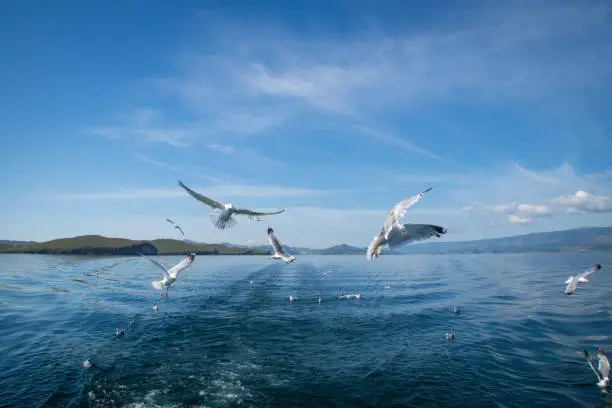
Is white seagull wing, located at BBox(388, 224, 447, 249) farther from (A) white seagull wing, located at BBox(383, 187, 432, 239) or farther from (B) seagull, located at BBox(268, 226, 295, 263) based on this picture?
(B) seagull, located at BBox(268, 226, 295, 263)

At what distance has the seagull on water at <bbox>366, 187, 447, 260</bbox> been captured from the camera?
11391mm

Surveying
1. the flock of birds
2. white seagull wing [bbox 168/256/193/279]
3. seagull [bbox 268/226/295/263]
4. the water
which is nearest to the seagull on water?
the flock of birds

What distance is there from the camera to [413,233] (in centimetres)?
1174

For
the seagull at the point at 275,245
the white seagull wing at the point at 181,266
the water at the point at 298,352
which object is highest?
the seagull at the point at 275,245

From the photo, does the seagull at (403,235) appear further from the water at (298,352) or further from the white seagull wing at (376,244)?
the water at (298,352)

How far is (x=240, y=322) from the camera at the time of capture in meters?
28.5

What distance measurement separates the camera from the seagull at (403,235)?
11388 millimetres

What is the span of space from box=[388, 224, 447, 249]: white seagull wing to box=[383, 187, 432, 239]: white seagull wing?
0.79 ft

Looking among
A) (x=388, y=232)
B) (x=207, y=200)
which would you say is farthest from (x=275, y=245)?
(x=388, y=232)

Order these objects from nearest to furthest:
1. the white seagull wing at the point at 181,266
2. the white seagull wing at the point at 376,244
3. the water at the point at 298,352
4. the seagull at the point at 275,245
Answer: the white seagull wing at the point at 376,244, the water at the point at 298,352, the seagull at the point at 275,245, the white seagull wing at the point at 181,266

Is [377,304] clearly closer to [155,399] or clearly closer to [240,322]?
[240,322]

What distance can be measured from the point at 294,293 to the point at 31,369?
3072cm

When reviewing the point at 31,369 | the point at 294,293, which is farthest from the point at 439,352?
the point at 294,293

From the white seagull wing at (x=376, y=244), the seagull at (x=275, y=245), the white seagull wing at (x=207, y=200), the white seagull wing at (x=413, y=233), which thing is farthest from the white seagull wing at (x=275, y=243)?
the white seagull wing at (x=413, y=233)
